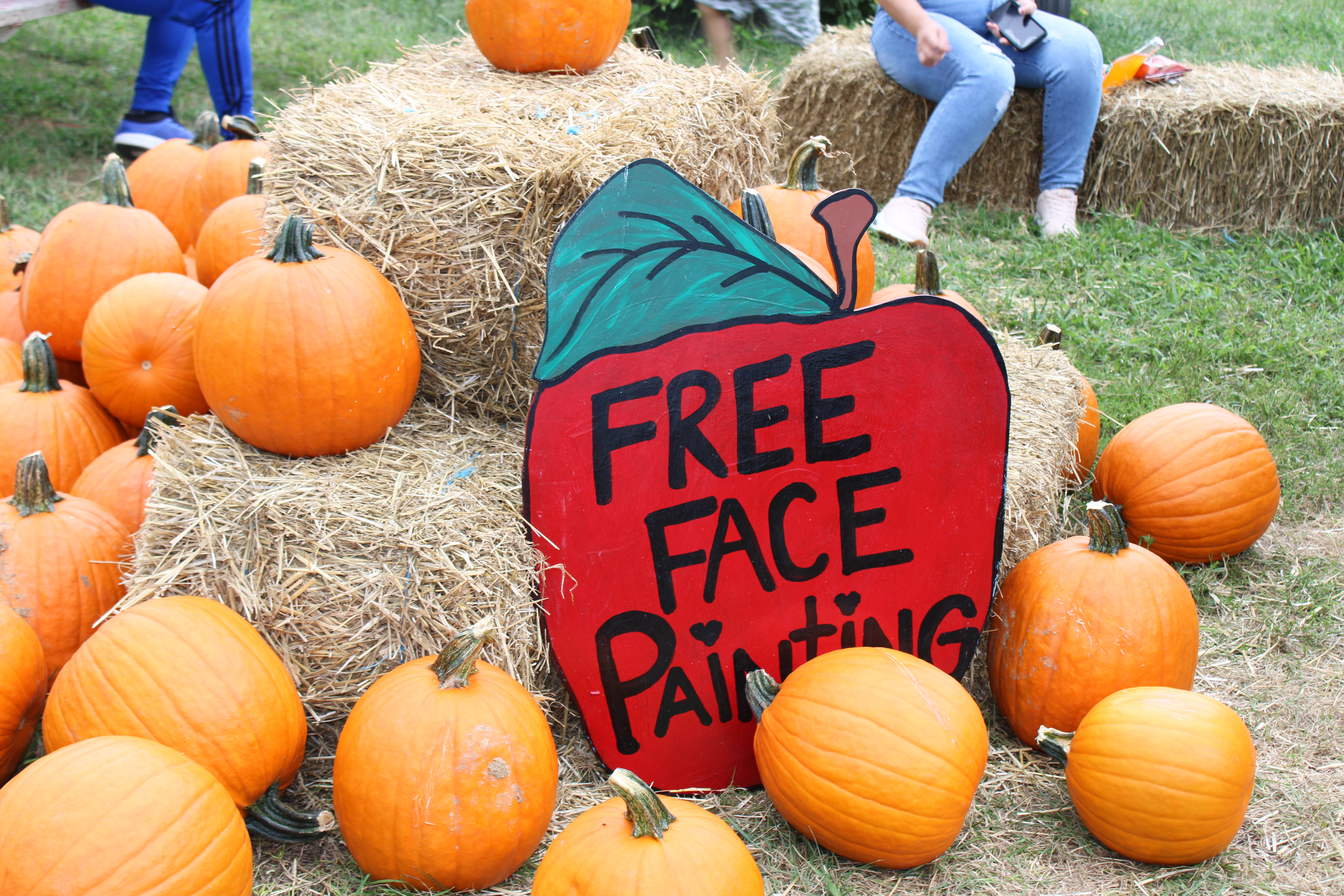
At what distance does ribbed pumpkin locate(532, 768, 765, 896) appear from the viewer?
1566 millimetres

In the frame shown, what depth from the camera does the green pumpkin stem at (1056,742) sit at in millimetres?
2053

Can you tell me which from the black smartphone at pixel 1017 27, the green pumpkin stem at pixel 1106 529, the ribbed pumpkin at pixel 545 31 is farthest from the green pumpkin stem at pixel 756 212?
the black smartphone at pixel 1017 27

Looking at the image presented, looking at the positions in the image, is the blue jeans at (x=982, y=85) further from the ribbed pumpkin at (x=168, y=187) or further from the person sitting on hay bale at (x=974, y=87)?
the ribbed pumpkin at (x=168, y=187)

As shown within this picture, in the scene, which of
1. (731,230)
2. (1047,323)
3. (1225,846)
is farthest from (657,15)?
(1225,846)

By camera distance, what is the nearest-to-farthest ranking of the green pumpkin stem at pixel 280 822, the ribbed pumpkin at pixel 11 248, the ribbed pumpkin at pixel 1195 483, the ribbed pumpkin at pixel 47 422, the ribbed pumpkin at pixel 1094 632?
the green pumpkin stem at pixel 280 822
the ribbed pumpkin at pixel 1094 632
the ribbed pumpkin at pixel 47 422
the ribbed pumpkin at pixel 1195 483
the ribbed pumpkin at pixel 11 248

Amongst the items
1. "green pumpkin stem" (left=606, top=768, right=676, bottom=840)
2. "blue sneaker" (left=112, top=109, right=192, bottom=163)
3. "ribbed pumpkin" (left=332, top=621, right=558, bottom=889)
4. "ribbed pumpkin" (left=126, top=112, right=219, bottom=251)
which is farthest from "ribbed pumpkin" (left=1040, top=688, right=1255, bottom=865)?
"blue sneaker" (left=112, top=109, right=192, bottom=163)

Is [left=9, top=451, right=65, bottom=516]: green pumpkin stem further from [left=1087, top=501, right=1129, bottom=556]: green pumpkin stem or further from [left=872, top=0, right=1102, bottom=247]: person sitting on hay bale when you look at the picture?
[left=872, top=0, right=1102, bottom=247]: person sitting on hay bale

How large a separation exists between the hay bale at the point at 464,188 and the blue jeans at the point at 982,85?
2909 millimetres

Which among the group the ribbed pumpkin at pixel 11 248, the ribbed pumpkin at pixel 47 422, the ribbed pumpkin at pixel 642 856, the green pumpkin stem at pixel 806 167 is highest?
the green pumpkin stem at pixel 806 167

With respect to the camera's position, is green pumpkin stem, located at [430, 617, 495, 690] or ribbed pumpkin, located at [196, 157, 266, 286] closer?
green pumpkin stem, located at [430, 617, 495, 690]

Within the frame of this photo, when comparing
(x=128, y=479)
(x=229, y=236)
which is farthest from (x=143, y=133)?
(x=128, y=479)

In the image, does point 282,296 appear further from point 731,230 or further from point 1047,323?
point 1047,323

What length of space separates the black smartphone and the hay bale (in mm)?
3365

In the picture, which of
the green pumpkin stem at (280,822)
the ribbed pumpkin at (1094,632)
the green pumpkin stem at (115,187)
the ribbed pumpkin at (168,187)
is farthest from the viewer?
the ribbed pumpkin at (168,187)
